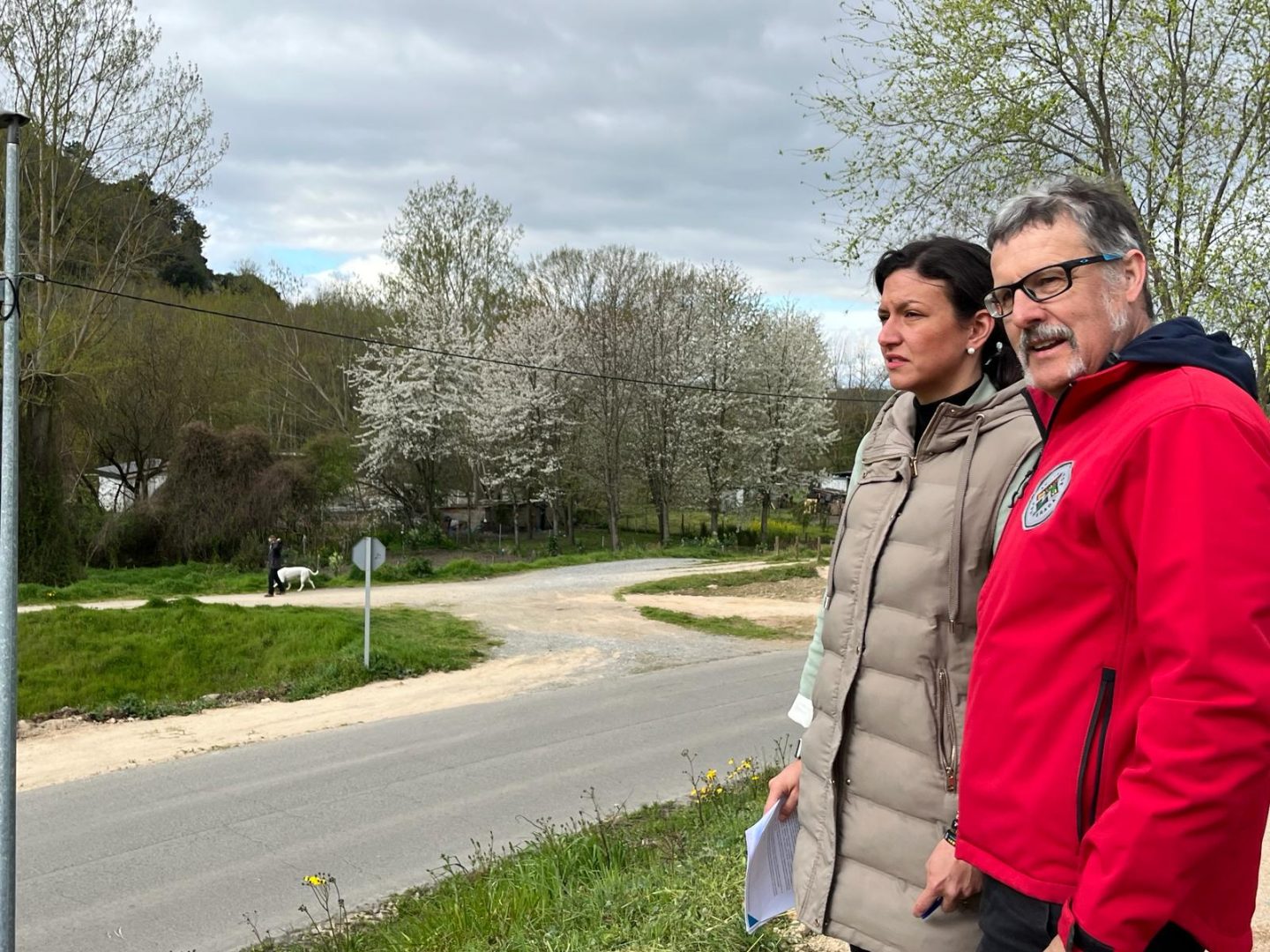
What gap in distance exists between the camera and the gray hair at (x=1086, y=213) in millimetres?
1750

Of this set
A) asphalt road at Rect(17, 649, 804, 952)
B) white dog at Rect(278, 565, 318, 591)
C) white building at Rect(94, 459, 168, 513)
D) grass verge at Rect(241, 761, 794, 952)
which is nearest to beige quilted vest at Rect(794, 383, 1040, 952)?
grass verge at Rect(241, 761, 794, 952)

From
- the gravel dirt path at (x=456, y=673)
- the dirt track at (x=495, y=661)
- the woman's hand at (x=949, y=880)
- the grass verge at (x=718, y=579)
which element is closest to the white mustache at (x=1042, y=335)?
the woman's hand at (x=949, y=880)

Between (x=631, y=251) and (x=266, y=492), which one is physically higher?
(x=631, y=251)

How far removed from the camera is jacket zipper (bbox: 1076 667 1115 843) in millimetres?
1539

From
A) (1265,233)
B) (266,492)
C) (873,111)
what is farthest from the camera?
(266,492)

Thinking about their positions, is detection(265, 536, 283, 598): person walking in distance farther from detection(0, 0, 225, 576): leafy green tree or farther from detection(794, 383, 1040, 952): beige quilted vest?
detection(794, 383, 1040, 952): beige quilted vest

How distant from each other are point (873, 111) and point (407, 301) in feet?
108

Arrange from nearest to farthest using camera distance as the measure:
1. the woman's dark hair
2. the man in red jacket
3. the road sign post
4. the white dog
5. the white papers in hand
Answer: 1. the man in red jacket
2. the woman's dark hair
3. the white papers in hand
4. the road sign post
5. the white dog

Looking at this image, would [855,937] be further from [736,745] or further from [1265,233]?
[1265,233]

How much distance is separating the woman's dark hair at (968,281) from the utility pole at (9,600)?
4989 mm

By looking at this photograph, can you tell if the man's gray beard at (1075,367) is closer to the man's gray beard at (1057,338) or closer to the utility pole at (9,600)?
the man's gray beard at (1057,338)

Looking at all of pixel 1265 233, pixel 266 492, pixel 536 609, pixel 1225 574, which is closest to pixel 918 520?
pixel 1225 574

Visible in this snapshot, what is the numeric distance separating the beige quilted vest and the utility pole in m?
4.96

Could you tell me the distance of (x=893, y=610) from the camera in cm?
226
